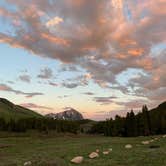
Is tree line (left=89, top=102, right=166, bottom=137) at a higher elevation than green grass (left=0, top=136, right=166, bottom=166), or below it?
higher

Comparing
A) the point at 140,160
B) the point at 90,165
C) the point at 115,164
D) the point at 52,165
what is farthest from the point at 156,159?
the point at 52,165

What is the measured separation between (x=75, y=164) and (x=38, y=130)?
581 ft

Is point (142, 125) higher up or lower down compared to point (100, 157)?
higher up

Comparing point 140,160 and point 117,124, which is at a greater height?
point 117,124

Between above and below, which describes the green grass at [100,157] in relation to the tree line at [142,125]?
below

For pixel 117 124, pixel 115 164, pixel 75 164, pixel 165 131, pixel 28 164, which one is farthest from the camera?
pixel 117 124

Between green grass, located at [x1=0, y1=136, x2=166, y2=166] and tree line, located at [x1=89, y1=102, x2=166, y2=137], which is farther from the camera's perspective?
tree line, located at [x1=89, y1=102, x2=166, y2=137]

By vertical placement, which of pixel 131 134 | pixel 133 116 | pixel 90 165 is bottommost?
pixel 90 165

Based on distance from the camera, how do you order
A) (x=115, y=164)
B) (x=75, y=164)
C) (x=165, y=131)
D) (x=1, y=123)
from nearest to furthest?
(x=115, y=164) → (x=75, y=164) → (x=165, y=131) → (x=1, y=123)

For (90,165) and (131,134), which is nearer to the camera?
(90,165)

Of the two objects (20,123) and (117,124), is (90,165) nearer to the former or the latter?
(117,124)

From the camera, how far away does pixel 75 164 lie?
78.9 feet

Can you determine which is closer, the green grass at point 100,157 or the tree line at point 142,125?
the green grass at point 100,157

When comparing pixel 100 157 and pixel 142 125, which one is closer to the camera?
pixel 100 157
